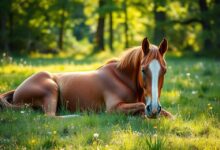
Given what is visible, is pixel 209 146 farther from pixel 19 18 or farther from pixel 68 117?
pixel 19 18

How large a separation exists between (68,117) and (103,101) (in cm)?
101

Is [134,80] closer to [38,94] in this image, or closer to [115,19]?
[38,94]

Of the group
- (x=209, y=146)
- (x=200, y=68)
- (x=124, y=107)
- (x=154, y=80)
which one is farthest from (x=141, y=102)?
(x=200, y=68)

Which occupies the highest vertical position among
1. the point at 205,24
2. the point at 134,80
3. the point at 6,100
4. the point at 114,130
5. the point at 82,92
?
the point at 205,24

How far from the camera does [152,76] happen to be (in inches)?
263

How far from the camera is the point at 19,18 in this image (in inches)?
1281

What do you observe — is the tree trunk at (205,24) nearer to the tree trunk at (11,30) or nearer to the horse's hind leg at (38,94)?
the tree trunk at (11,30)

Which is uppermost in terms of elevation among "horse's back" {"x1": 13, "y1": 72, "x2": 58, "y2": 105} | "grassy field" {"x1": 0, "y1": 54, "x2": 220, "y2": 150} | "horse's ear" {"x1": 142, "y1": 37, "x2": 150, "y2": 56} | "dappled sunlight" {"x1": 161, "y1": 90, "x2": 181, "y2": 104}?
"horse's ear" {"x1": 142, "y1": 37, "x2": 150, "y2": 56}

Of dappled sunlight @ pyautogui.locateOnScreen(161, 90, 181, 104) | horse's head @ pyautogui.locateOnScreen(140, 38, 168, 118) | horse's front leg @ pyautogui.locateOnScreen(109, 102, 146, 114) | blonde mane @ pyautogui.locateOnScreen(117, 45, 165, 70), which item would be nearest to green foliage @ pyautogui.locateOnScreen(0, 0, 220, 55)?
dappled sunlight @ pyautogui.locateOnScreen(161, 90, 181, 104)

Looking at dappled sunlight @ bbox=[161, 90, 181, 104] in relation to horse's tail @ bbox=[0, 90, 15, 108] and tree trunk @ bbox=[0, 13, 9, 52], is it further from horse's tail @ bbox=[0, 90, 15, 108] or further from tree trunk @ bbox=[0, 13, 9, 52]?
tree trunk @ bbox=[0, 13, 9, 52]

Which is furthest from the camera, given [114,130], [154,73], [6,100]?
[6,100]

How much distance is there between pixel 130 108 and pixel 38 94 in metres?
1.75

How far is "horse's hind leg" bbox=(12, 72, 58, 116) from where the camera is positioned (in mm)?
7750

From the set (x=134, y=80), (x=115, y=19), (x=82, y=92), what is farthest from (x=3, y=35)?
(x=134, y=80)
